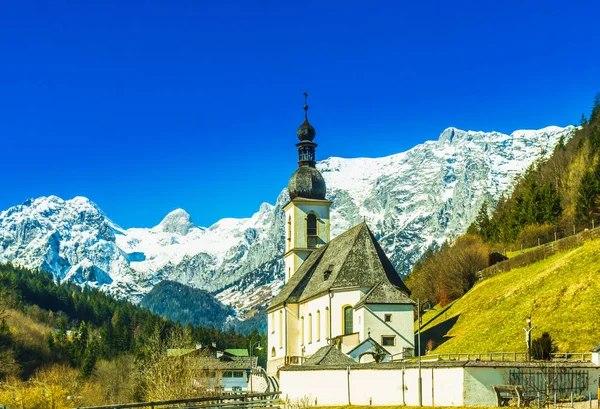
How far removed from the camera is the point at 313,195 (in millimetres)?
89062

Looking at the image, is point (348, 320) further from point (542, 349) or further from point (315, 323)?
point (542, 349)

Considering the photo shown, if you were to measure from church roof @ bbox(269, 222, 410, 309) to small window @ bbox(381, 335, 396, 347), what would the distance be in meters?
2.75

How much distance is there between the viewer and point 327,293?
226ft

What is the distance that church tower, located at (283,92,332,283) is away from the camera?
88000 millimetres

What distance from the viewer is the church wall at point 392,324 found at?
A: 61662 millimetres

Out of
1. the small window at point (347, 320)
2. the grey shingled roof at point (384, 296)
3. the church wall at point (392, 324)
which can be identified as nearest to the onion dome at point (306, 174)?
the small window at point (347, 320)

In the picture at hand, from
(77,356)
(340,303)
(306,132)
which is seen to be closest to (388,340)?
(340,303)

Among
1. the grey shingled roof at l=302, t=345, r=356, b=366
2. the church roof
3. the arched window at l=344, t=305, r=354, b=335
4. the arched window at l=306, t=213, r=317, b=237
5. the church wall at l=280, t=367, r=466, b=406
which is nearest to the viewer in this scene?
the church wall at l=280, t=367, r=466, b=406

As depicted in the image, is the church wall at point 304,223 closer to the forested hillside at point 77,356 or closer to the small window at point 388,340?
the forested hillside at point 77,356

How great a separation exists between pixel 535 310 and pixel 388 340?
10.5 m

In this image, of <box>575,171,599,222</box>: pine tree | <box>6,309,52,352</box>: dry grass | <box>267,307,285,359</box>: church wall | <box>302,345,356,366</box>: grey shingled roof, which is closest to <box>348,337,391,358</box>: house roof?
<box>302,345,356,366</box>: grey shingled roof

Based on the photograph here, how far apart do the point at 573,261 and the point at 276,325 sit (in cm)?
3134

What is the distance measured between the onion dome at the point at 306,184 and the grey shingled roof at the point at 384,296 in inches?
1037

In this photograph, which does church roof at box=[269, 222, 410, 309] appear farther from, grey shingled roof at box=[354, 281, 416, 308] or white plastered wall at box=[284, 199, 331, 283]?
white plastered wall at box=[284, 199, 331, 283]
